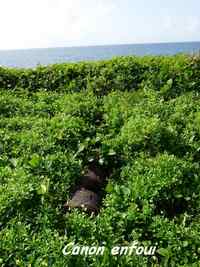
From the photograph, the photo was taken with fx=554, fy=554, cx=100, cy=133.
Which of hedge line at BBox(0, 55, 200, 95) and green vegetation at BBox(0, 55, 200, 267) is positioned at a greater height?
hedge line at BBox(0, 55, 200, 95)

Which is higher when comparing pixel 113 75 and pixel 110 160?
pixel 113 75

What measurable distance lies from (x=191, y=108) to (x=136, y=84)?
10.8 ft

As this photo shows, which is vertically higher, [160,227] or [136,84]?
[136,84]

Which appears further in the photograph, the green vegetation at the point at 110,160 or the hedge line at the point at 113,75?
the hedge line at the point at 113,75

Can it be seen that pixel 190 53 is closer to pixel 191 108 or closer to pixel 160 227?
pixel 191 108

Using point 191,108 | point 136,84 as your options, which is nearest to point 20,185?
point 191,108

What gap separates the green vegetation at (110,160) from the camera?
7387 mm

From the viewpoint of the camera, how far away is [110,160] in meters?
10.3

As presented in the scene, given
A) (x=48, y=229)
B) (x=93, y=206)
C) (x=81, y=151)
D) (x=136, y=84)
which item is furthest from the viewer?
(x=136, y=84)

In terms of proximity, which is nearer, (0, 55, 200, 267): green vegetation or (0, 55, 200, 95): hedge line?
(0, 55, 200, 267): green vegetation

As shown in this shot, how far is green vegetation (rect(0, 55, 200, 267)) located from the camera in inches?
291

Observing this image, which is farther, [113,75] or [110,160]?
[113,75]

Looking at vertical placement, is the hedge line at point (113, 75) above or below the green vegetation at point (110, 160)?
above

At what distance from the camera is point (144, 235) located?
787 centimetres
